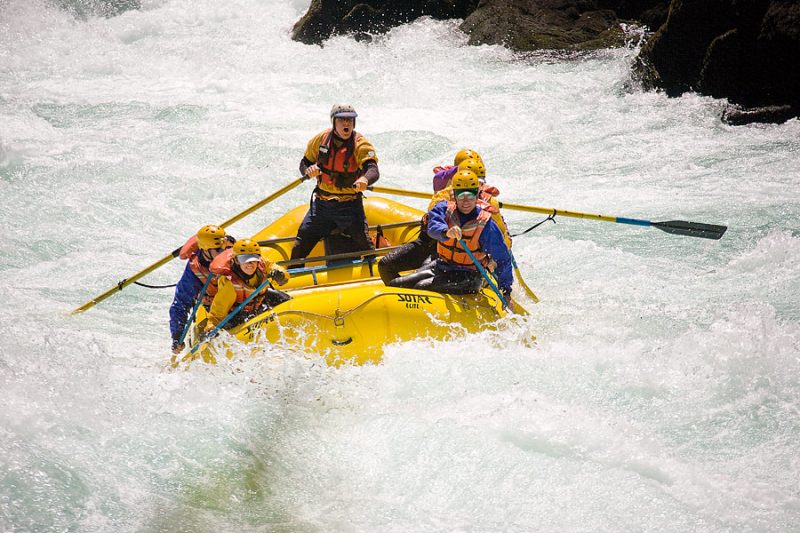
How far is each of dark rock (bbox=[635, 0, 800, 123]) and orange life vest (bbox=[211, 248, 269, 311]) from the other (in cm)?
847

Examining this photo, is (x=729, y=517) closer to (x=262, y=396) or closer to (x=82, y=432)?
(x=262, y=396)

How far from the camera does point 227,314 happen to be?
578 cm

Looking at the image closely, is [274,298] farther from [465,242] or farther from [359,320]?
[465,242]

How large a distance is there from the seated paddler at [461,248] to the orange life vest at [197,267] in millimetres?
1342

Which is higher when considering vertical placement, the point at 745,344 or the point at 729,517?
the point at 745,344

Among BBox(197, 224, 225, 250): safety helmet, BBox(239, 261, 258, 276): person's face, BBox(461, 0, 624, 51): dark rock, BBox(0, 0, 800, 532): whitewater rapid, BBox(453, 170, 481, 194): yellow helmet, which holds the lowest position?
BBox(0, 0, 800, 532): whitewater rapid

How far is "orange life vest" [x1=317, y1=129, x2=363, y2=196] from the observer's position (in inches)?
262

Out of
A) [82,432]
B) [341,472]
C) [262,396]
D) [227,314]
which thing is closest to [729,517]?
[341,472]

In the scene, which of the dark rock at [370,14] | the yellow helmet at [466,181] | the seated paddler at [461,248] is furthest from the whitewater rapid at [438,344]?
the dark rock at [370,14]

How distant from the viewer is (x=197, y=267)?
5.98 metres

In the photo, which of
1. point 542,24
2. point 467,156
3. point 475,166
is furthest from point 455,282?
point 542,24

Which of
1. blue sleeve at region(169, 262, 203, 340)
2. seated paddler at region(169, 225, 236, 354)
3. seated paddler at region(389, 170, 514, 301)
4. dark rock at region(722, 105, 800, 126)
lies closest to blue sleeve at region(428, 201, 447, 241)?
seated paddler at region(389, 170, 514, 301)

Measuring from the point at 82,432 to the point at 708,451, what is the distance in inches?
152

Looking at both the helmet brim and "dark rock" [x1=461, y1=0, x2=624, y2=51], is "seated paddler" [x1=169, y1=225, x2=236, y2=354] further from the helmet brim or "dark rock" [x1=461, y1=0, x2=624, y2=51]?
"dark rock" [x1=461, y1=0, x2=624, y2=51]
